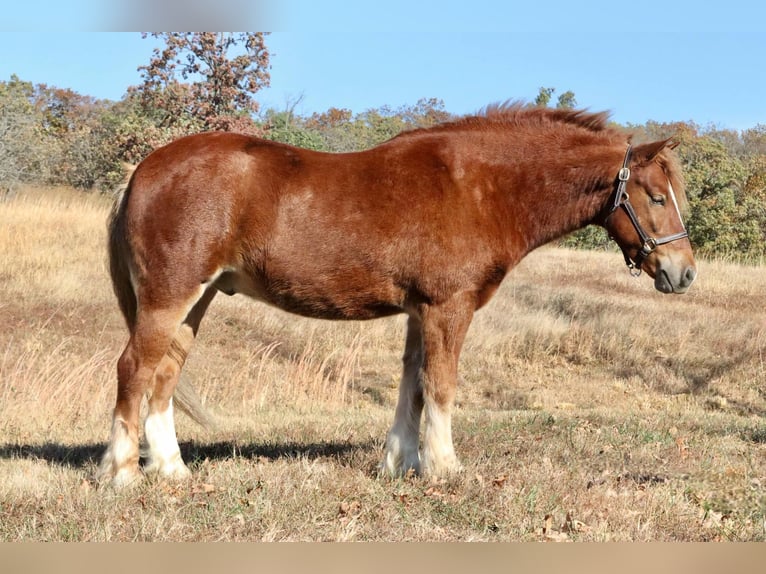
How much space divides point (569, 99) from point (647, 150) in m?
39.1

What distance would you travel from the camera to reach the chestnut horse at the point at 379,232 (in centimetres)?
542

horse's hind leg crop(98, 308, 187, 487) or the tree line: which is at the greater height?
the tree line

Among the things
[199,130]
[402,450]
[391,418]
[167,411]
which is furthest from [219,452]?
[199,130]

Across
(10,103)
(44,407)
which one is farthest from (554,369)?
(10,103)

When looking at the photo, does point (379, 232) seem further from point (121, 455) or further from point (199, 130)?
point (199, 130)

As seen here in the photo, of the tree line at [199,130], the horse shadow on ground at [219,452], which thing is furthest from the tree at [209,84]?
the horse shadow on ground at [219,452]

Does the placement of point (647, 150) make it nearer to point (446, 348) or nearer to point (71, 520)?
point (446, 348)

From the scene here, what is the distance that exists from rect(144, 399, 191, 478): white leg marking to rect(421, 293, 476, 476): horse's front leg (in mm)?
1812

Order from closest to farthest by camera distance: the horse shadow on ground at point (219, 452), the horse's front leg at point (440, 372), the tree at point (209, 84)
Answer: the horse's front leg at point (440, 372) → the horse shadow on ground at point (219, 452) → the tree at point (209, 84)

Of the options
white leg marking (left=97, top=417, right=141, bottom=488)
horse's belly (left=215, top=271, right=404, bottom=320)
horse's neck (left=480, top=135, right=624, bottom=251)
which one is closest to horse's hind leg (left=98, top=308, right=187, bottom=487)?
white leg marking (left=97, top=417, right=141, bottom=488)

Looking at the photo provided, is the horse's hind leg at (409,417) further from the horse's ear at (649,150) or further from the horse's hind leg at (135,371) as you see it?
the horse's ear at (649,150)

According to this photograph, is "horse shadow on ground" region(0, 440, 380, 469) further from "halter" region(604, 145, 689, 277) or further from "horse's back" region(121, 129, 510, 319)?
"halter" region(604, 145, 689, 277)

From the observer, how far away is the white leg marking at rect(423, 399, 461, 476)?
5676 millimetres

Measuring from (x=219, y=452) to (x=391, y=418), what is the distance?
9.41 feet
